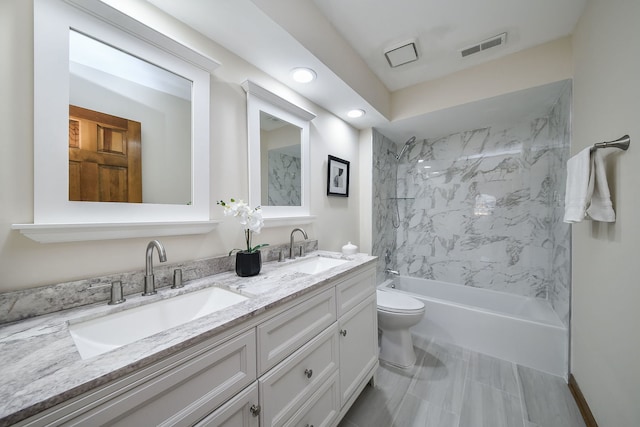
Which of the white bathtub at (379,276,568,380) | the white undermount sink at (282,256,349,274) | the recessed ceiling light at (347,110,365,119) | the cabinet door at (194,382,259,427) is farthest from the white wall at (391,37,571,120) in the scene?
the cabinet door at (194,382,259,427)

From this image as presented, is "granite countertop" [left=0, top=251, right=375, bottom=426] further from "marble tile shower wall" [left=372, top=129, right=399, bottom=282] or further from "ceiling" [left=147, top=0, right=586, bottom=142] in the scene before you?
"marble tile shower wall" [left=372, top=129, right=399, bottom=282]

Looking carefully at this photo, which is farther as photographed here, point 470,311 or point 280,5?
point 470,311

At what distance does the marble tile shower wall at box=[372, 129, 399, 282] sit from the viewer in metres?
2.67

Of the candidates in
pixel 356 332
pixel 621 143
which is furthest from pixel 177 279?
pixel 621 143

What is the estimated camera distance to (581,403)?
145 cm

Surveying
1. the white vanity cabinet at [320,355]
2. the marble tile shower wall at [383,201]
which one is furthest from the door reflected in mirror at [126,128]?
the marble tile shower wall at [383,201]

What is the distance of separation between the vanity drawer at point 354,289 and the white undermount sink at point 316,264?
188mm

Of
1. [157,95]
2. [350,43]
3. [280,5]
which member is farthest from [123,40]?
[350,43]

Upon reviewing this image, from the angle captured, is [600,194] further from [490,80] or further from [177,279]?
[177,279]

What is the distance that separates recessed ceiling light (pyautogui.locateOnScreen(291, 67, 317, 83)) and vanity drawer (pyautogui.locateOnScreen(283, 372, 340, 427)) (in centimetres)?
187

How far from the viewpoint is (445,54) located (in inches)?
73.5

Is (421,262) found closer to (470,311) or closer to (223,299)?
(470,311)

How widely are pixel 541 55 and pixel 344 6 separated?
157cm

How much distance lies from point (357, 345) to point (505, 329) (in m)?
1.43
